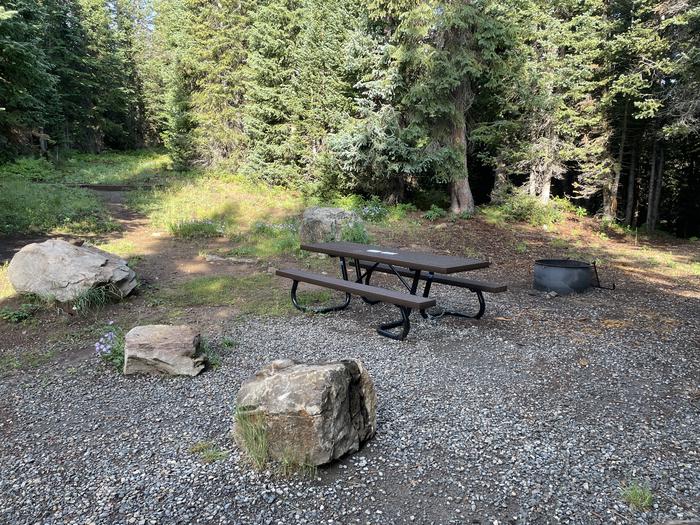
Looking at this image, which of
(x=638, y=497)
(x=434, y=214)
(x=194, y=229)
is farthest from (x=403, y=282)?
(x=434, y=214)

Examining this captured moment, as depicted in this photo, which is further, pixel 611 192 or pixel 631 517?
pixel 611 192

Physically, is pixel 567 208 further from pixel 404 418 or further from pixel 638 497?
pixel 638 497

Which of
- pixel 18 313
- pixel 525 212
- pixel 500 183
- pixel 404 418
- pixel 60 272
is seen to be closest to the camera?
pixel 404 418

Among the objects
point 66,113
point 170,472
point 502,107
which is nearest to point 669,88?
point 502,107

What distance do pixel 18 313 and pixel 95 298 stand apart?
77 centimetres

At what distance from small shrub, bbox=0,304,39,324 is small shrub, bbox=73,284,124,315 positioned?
0.48 m

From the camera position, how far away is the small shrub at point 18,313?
487 cm

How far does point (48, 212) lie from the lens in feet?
33.3

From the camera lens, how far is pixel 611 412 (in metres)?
3.12

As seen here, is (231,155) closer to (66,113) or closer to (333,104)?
(333,104)

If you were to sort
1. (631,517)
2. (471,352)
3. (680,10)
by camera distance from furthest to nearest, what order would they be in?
(680,10) < (471,352) < (631,517)

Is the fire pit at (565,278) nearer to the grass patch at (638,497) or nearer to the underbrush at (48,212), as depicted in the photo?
the grass patch at (638,497)

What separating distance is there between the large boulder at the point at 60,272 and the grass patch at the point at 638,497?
17.9 feet

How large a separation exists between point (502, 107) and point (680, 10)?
4.38 metres
